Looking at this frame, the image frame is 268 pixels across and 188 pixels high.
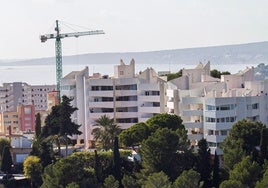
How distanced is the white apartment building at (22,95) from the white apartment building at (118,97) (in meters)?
50.3

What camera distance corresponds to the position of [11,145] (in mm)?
46219

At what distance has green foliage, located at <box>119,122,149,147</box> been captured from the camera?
1518 inches

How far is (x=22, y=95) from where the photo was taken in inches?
4018

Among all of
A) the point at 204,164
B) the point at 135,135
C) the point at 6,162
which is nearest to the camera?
the point at 204,164

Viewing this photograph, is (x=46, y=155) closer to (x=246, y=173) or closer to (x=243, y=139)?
(x=243, y=139)

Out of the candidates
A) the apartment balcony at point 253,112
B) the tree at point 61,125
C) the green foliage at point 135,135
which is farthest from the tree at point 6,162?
the apartment balcony at point 253,112

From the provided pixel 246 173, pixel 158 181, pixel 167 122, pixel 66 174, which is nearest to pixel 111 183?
pixel 66 174

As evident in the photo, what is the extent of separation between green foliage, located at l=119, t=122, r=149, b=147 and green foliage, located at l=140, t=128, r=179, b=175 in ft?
14.2

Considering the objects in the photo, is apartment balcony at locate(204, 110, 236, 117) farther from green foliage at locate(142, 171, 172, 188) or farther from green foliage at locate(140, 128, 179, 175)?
green foliage at locate(142, 171, 172, 188)

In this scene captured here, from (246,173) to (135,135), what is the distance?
8997 millimetres

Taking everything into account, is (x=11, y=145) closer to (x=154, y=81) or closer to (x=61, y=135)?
(x=61, y=135)

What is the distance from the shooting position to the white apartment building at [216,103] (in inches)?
1686

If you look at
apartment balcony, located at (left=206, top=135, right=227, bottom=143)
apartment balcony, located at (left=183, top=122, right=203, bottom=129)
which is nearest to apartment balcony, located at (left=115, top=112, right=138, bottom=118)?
apartment balcony, located at (left=183, top=122, right=203, bottom=129)

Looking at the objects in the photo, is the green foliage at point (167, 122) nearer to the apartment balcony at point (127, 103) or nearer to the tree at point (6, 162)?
the tree at point (6, 162)
